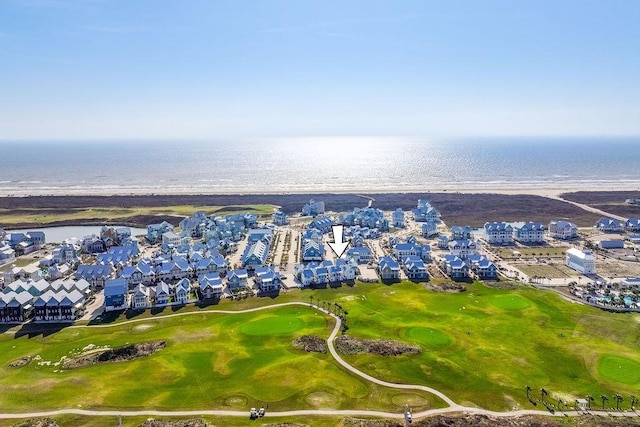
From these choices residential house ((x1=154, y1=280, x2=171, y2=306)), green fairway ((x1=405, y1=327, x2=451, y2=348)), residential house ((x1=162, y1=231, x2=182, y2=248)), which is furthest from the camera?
residential house ((x1=162, y1=231, x2=182, y2=248))

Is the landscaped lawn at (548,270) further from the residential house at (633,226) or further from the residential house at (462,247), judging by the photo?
the residential house at (633,226)

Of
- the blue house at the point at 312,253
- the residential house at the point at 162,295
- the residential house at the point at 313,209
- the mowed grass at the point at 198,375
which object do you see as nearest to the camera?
the mowed grass at the point at 198,375

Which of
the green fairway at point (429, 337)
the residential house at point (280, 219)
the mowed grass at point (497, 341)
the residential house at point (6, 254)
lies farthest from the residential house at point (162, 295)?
the residential house at point (280, 219)

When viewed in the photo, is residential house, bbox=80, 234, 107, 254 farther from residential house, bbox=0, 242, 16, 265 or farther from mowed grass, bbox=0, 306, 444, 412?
mowed grass, bbox=0, 306, 444, 412

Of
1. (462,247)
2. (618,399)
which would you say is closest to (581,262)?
(462,247)

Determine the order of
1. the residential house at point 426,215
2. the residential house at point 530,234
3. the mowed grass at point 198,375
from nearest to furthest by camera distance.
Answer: the mowed grass at point 198,375 → the residential house at point 530,234 → the residential house at point 426,215

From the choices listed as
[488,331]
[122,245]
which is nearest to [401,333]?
[488,331]

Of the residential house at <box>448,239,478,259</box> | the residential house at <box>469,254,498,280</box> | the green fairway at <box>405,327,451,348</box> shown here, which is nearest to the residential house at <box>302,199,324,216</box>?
the residential house at <box>448,239,478,259</box>
